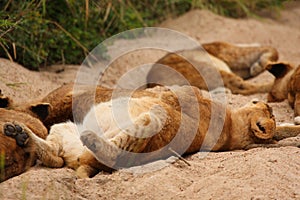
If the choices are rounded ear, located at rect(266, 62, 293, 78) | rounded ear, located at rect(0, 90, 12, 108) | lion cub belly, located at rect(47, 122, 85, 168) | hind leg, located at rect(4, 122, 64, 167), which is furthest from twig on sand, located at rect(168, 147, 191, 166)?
rounded ear, located at rect(266, 62, 293, 78)

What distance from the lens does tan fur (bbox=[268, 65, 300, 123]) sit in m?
6.41

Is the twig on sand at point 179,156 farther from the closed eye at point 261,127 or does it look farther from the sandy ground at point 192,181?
the closed eye at point 261,127

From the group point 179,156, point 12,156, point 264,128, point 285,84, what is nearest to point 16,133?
point 12,156

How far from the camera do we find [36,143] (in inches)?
167

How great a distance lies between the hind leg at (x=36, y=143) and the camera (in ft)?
13.6

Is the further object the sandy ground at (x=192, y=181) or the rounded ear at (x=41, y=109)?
the rounded ear at (x=41, y=109)

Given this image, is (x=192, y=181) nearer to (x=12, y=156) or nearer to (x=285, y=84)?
(x=12, y=156)

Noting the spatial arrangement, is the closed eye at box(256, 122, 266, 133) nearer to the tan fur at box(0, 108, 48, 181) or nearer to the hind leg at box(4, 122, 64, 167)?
the hind leg at box(4, 122, 64, 167)

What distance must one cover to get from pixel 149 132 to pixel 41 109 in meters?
1.04

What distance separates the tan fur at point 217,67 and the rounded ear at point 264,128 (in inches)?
83.9

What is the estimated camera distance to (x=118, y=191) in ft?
13.2

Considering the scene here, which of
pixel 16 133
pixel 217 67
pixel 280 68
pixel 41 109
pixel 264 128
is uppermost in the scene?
pixel 16 133

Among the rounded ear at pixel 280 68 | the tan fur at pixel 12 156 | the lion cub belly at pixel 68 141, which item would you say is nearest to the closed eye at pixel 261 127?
the lion cub belly at pixel 68 141

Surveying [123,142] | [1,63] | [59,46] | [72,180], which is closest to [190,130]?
[123,142]
